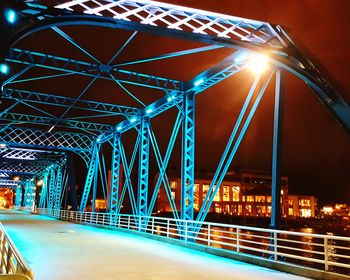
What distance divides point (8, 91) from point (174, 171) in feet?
239

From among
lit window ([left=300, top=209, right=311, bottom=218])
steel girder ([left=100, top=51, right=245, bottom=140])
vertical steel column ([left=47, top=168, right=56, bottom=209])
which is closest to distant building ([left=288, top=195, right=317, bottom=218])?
lit window ([left=300, top=209, right=311, bottom=218])

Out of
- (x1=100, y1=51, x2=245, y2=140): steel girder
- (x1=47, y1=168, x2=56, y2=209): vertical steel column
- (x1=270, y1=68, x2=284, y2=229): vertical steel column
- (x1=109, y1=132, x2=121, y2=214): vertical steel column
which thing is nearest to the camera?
(x1=270, y1=68, x2=284, y2=229): vertical steel column

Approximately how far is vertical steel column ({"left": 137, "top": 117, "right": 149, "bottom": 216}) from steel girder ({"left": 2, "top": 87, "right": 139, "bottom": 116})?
1137mm

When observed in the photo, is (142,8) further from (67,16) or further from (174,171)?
(174,171)

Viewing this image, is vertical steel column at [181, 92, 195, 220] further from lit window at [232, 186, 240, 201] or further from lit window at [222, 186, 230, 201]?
lit window at [232, 186, 240, 201]

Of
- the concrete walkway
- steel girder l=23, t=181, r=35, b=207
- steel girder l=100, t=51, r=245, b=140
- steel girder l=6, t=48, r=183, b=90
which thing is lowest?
the concrete walkway

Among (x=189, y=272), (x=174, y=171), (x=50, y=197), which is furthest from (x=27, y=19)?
(x=174, y=171)

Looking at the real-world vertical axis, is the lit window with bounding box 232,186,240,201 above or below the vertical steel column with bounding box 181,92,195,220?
above

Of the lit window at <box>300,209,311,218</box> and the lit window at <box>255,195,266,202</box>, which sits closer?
the lit window at <box>255,195,266,202</box>

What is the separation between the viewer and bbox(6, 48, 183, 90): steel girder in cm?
1642

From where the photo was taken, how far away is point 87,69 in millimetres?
17297

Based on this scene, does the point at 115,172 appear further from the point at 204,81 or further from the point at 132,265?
the point at 132,265

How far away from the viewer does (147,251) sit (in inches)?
538

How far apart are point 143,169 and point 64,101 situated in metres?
6.02
